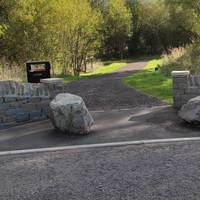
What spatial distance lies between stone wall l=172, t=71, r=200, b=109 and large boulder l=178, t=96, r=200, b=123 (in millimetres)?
1330

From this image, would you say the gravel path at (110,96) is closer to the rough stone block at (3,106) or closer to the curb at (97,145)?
the rough stone block at (3,106)

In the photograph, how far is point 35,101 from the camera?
9172 millimetres

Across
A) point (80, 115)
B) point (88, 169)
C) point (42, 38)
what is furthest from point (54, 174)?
point (42, 38)

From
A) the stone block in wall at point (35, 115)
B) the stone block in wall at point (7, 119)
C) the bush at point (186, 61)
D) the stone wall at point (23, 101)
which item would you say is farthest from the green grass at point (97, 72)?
the stone block in wall at point (7, 119)

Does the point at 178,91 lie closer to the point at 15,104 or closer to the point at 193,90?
the point at 193,90

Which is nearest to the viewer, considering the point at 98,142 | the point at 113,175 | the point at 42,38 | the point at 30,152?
the point at 113,175

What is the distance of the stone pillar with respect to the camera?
9.81m

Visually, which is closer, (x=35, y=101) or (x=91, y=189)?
(x=91, y=189)

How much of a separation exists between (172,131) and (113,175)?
260 cm

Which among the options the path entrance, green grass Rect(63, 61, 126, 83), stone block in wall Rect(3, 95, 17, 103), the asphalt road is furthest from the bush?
the asphalt road

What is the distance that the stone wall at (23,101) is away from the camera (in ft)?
28.9

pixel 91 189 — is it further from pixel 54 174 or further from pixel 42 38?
pixel 42 38

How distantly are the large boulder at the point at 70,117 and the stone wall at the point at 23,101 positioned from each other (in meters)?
1.04

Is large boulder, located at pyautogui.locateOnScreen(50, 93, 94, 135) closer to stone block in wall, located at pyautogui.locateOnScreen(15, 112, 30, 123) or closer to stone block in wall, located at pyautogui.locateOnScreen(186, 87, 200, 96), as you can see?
stone block in wall, located at pyautogui.locateOnScreen(15, 112, 30, 123)
